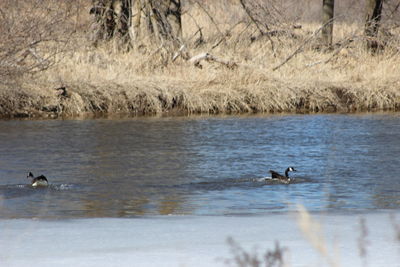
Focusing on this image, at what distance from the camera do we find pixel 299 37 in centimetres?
2503

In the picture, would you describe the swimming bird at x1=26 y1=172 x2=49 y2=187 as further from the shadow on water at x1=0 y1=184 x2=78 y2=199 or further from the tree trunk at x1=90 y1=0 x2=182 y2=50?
the tree trunk at x1=90 y1=0 x2=182 y2=50

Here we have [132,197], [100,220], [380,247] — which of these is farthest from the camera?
[132,197]

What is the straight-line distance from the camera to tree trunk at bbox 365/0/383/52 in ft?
80.3

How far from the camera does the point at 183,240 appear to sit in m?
6.52

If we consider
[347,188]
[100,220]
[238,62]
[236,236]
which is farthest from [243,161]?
[238,62]

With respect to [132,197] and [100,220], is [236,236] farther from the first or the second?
[132,197]

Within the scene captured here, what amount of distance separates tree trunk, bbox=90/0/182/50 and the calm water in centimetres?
545

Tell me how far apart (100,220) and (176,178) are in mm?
4537

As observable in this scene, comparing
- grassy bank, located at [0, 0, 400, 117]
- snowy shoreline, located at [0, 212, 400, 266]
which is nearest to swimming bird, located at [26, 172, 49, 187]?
snowy shoreline, located at [0, 212, 400, 266]

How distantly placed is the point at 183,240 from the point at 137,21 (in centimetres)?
1934

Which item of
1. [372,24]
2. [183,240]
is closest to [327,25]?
[372,24]

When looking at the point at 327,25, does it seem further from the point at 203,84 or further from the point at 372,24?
the point at 203,84

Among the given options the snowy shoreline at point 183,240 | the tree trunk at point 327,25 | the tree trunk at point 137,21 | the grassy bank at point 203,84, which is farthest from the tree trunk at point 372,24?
the snowy shoreline at point 183,240

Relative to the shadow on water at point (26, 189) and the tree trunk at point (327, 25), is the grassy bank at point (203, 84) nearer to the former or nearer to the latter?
the tree trunk at point (327, 25)
